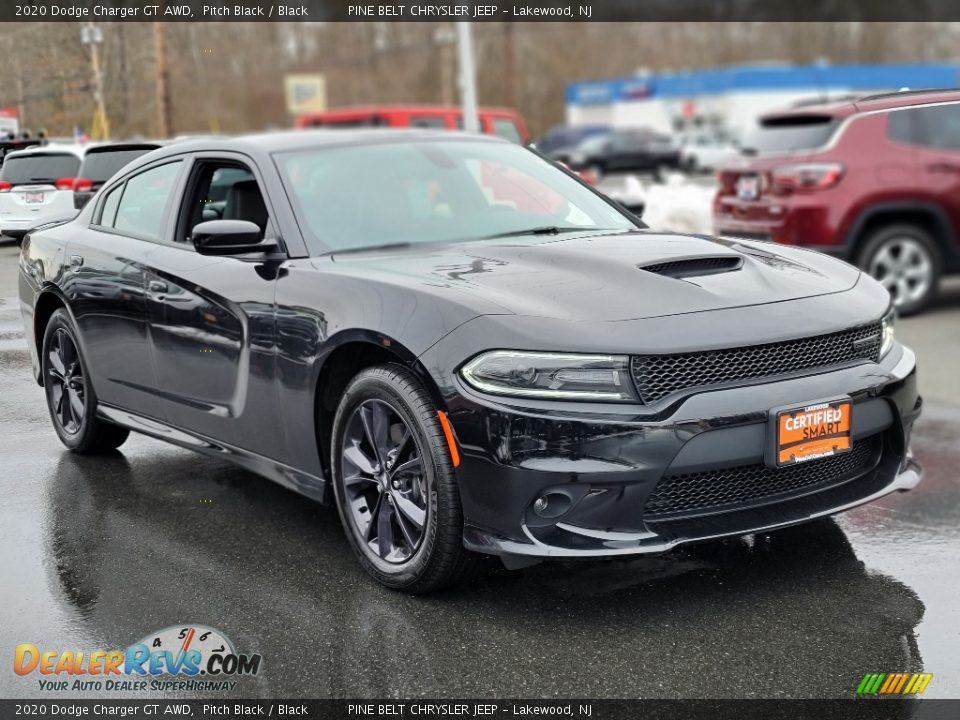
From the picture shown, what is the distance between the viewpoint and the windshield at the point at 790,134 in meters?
9.67

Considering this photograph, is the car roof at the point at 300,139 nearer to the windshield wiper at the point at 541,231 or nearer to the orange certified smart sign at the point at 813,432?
the windshield wiper at the point at 541,231

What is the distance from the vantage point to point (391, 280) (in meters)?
3.89

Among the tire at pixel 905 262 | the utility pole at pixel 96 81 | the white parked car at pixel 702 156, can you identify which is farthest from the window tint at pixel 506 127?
the white parked car at pixel 702 156

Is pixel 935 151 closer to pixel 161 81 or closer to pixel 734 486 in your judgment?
pixel 161 81

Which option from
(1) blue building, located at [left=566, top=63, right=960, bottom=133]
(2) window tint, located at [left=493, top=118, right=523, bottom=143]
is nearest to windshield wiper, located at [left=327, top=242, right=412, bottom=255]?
(2) window tint, located at [left=493, top=118, right=523, bottom=143]

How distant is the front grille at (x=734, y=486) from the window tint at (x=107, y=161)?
3.08m

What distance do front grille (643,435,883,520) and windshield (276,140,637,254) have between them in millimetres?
1496

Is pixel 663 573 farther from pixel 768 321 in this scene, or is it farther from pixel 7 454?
pixel 7 454

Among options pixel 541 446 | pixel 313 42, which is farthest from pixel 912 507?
pixel 313 42

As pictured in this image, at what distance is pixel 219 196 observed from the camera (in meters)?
5.03

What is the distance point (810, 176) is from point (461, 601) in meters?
6.74

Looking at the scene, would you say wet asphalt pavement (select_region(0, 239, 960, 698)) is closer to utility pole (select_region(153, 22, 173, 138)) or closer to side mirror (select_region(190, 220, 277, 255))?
side mirror (select_region(190, 220, 277, 255))

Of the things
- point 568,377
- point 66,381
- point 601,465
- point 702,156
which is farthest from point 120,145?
point 702,156

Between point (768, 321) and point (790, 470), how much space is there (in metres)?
0.48
